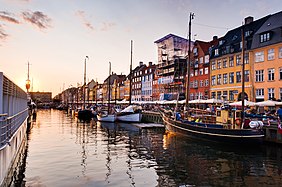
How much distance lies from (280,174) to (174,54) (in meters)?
65.9

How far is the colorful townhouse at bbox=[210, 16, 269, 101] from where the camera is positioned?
157 ft

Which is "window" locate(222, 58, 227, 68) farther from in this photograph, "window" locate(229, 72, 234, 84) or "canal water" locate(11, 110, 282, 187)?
"canal water" locate(11, 110, 282, 187)

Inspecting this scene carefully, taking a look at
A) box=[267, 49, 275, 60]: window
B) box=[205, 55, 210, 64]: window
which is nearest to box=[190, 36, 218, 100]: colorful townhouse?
box=[205, 55, 210, 64]: window

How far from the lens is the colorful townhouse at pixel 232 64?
47.8 meters

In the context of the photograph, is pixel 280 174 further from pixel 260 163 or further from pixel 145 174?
pixel 145 174

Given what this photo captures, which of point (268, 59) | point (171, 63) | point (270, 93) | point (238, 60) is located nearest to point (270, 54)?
point (268, 59)

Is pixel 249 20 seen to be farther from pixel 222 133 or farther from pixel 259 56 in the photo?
pixel 222 133

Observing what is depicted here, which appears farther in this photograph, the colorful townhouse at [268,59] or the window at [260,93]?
the window at [260,93]

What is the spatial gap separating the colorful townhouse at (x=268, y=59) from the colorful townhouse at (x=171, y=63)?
2393 cm

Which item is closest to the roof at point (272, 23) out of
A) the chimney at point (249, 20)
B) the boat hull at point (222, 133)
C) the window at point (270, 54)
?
the window at point (270, 54)

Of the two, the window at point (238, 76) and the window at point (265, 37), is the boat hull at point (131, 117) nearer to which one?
the window at point (238, 76)

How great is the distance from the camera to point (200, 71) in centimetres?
6172

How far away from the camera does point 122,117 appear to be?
5119 centimetres

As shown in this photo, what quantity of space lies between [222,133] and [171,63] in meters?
51.8
